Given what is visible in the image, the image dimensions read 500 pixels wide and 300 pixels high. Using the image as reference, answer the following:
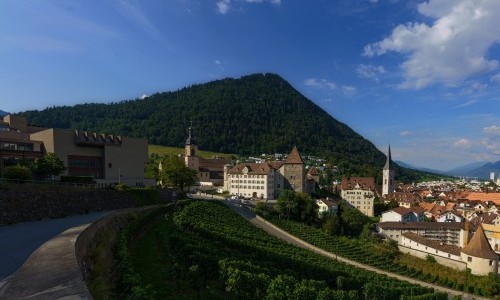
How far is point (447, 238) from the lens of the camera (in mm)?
71125

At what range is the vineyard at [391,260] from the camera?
45094mm

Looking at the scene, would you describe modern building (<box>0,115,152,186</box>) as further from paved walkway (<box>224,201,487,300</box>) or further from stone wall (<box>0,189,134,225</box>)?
paved walkway (<box>224,201,487,300</box>)

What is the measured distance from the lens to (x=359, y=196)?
10556cm

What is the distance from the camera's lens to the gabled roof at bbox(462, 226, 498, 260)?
49719 mm

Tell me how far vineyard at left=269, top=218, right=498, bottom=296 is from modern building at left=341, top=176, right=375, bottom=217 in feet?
126

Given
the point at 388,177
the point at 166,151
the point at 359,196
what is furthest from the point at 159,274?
the point at 166,151

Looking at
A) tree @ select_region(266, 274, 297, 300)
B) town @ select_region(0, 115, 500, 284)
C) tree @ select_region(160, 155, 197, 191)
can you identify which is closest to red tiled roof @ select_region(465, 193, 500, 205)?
town @ select_region(0, 115, 500, 284)

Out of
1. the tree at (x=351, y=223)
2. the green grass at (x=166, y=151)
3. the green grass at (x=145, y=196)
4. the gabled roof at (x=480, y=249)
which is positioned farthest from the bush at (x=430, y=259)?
the green grass at (x=166, y=151)

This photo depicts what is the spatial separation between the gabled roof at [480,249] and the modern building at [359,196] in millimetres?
46881

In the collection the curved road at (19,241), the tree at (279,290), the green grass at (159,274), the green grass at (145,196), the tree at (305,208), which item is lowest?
the tree at (305,208)

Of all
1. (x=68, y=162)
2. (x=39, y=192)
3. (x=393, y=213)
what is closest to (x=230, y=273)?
(x=39, y=192)

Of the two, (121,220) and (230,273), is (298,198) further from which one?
(230,273)

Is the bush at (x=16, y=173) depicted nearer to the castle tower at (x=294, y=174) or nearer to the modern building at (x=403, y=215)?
the castle tower at (x=294, y=174)

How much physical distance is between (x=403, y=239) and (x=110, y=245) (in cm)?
6155
